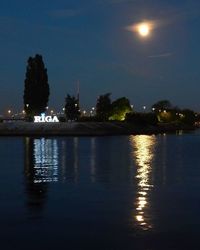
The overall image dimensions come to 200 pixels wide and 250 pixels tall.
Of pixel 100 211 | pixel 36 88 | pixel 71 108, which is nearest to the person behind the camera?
pixel 100 211

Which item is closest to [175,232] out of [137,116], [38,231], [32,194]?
[38,231]

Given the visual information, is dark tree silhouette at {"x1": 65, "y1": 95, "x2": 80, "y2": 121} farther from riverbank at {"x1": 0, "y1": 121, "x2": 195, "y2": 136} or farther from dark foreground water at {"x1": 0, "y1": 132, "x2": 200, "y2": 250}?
dark foreground water at {"x1": 0, "y1": 132, "x2": 200, "y2": 250}

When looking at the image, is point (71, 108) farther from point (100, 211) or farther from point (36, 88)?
point (100, 211)

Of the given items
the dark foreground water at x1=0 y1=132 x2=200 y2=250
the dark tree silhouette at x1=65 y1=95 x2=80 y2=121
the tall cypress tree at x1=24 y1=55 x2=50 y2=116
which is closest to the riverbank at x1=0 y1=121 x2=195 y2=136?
the tall cypress tree at x1=24 y1=55 x2=50 y2=116

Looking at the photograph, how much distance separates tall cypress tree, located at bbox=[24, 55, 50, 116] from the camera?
135 meters

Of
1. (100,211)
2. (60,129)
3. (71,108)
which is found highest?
(71,108)

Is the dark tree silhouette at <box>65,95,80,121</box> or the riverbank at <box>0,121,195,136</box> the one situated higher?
the dark tree silhouette at <box>65,95,80,121</box>

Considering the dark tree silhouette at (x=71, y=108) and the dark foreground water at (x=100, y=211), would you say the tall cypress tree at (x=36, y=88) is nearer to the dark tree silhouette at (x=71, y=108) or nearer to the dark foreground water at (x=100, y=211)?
the dark tree silhouette at (x=71, y=108)

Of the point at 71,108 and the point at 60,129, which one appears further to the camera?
the point at 71,108

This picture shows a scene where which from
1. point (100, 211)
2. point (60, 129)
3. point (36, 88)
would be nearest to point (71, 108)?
point (60, 129)

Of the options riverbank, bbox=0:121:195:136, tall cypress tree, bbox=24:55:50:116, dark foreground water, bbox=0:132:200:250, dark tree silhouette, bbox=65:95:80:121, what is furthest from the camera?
dark tree silhouette, bbox=65:95:80:121

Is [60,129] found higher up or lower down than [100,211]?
higher up

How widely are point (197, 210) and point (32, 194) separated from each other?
754 centimetres

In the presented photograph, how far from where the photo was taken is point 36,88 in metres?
135
